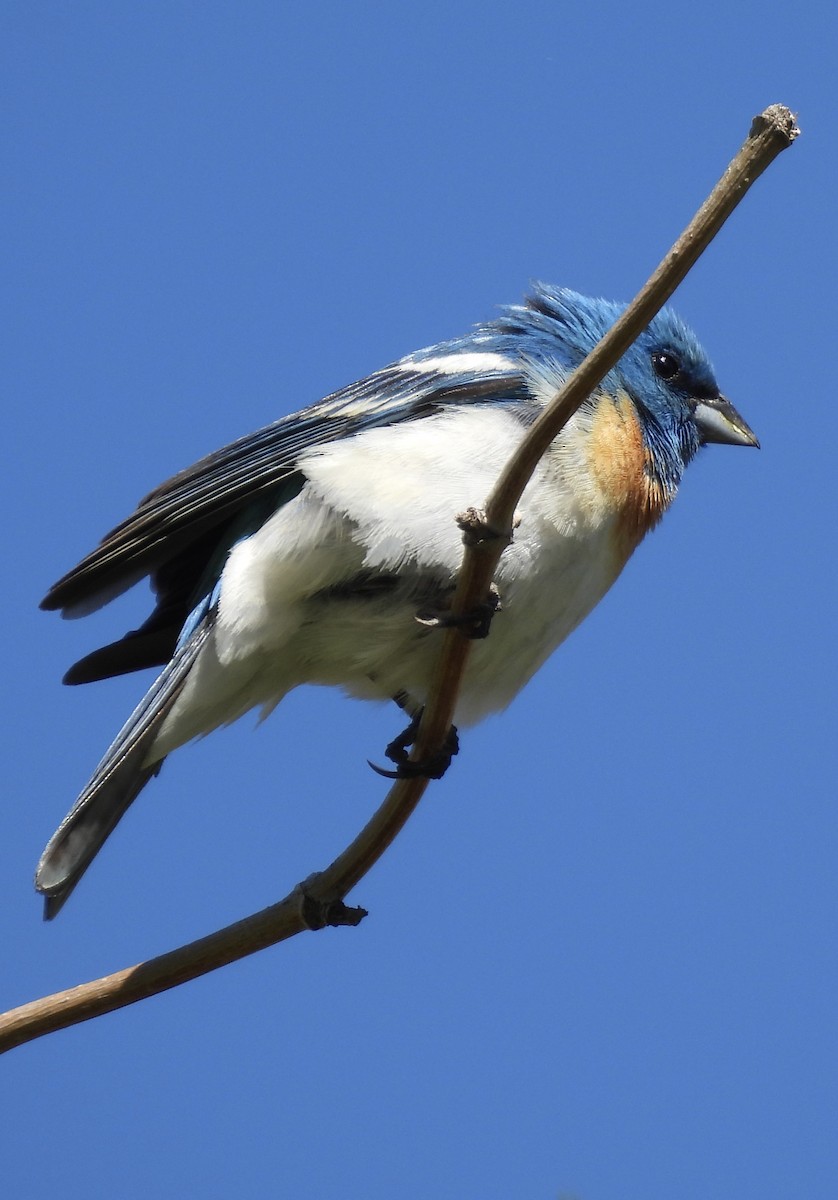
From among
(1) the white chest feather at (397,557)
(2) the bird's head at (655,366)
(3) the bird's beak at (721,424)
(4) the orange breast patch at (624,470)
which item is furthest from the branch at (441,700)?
(3) the bird's beak at (721,424)

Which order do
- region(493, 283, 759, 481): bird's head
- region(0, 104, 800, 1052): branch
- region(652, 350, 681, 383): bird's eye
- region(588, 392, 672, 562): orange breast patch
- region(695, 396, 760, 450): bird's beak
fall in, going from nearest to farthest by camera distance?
region(0, 104, 800, 1052): branch < region(588, 392, 672, 562): orange breast patch < region(493, 283, 759, 481): bird's head < region(652, 350, 681, 383): bird's eye < region(695, 396, 760, 450): bird's beak

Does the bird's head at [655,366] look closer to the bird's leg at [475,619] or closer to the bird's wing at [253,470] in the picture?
the bird's wing at [253,470]

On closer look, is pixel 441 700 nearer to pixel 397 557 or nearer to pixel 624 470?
pixel 397 557

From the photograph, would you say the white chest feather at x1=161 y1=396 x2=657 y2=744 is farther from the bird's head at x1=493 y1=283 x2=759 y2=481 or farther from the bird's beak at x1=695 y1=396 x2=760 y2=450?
the bird's beak at x1=695 y1=396 x2=760 y2=450

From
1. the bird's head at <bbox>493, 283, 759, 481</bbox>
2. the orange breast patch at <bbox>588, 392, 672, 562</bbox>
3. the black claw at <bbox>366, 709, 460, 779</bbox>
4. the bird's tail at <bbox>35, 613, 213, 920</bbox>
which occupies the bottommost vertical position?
the bird's tail at <bbox>35, 613, 213, 920</bbox>

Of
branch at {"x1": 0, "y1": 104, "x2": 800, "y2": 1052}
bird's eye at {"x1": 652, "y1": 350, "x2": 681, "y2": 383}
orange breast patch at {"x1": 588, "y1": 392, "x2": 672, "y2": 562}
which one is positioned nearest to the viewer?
branch at {"x1": 0, "y1": 104, "x2": 800, "y2": 1052}

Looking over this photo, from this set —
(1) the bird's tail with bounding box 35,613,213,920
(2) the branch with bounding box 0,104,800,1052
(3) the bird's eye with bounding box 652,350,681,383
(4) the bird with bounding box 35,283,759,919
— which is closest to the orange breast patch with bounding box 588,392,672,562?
(4) the bird with bounding box 35,283,759,919

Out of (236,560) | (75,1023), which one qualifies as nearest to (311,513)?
(236,560)
